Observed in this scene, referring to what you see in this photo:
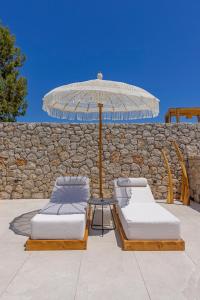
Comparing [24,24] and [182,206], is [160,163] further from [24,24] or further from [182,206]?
[24,24]

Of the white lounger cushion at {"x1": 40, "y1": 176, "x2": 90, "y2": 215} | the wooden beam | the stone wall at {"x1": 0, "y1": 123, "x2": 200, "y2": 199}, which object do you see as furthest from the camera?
the wooden beam

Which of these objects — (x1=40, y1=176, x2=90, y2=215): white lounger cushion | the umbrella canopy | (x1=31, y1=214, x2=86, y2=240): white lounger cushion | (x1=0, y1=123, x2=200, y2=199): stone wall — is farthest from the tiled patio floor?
(x1=0, y1=123, x2=200, y2=199): stone wall

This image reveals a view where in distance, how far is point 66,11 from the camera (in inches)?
344

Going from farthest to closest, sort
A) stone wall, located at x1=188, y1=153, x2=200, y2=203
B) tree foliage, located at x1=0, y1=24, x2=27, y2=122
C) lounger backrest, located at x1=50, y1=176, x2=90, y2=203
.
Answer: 1. tree foliage, located at x1=0, y1=24, x2=27, y2=122
2. stone wall, located at x1=188, y1=153, x2=200, y2=203
3. lounger backrest, located at x1=50, y1=176, x2=90, y2=203

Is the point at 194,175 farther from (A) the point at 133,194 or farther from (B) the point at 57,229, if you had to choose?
(B) the point at 57,229

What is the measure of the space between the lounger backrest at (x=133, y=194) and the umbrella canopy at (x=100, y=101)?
1.63m

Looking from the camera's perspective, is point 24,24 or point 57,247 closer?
point 57,247

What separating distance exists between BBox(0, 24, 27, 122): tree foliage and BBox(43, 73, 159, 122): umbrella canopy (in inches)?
314

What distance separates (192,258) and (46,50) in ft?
34.7

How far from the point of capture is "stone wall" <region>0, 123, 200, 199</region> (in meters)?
8.30

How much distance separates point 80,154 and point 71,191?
10.1ft

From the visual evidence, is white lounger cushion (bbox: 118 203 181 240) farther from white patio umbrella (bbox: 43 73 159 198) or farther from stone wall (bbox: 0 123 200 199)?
stone wall (bbox: 0 123 200 199)

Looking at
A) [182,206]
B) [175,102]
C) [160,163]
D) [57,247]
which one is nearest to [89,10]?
[175,102]

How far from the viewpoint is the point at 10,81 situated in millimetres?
12547
